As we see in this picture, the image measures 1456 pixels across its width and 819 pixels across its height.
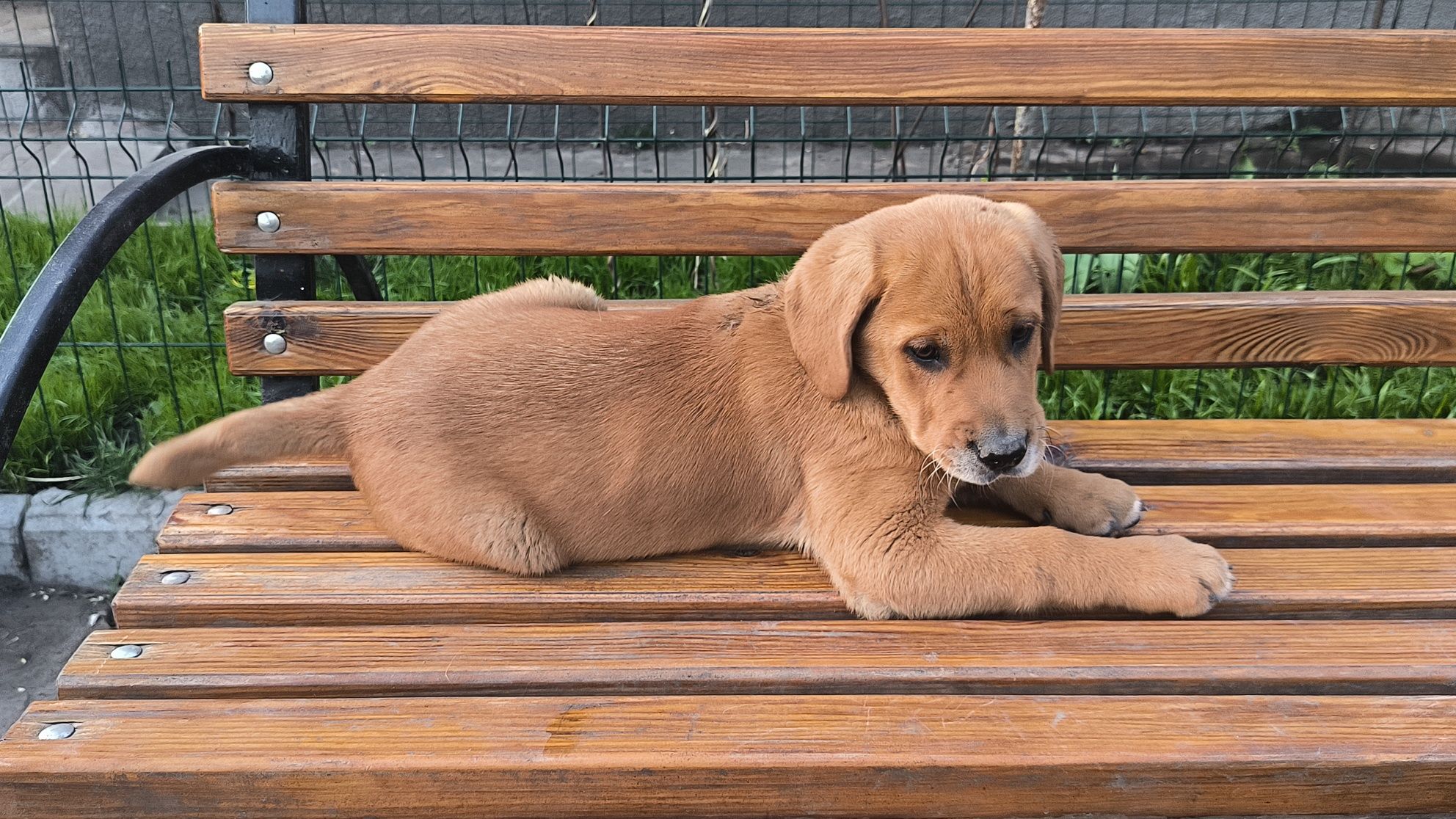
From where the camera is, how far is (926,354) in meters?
2.27

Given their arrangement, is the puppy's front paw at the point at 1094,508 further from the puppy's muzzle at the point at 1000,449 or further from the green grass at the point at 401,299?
the green grass at the point at 401,299

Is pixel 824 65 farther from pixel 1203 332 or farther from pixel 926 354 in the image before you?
pixel 1203 332

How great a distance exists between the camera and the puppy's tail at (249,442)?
86.4 inches

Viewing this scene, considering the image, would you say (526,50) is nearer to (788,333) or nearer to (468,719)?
(788,333)

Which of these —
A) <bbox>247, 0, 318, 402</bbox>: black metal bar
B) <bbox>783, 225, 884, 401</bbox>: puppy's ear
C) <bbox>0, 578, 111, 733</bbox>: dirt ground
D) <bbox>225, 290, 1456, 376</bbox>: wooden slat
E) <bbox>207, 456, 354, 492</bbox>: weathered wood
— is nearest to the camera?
<bbox>783, 225, 884, 401</bbox>: puppy's ear

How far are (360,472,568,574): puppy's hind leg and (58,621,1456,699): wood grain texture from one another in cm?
19

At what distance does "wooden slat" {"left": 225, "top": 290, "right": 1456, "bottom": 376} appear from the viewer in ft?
9.88

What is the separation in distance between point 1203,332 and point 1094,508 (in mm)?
892

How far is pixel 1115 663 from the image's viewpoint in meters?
2.05

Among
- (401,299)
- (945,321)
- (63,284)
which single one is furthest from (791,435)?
(401,299)

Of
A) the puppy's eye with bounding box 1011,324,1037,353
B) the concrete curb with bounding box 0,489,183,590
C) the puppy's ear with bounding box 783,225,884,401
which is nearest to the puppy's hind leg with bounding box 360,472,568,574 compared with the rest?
the puppy's ear with bounding box 783,225,884,401

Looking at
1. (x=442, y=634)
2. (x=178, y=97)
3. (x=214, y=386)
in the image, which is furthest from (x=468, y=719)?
(x=178, y=97)

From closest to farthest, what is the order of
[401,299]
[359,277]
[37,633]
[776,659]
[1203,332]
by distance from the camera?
[776,659] → [1203,332] → [359,277] → [37,633] → [401,299]

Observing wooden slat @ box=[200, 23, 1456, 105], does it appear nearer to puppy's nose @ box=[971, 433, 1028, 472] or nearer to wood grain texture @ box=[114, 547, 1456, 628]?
puppy's nose @ box=[971, 433, 1028, 472]
